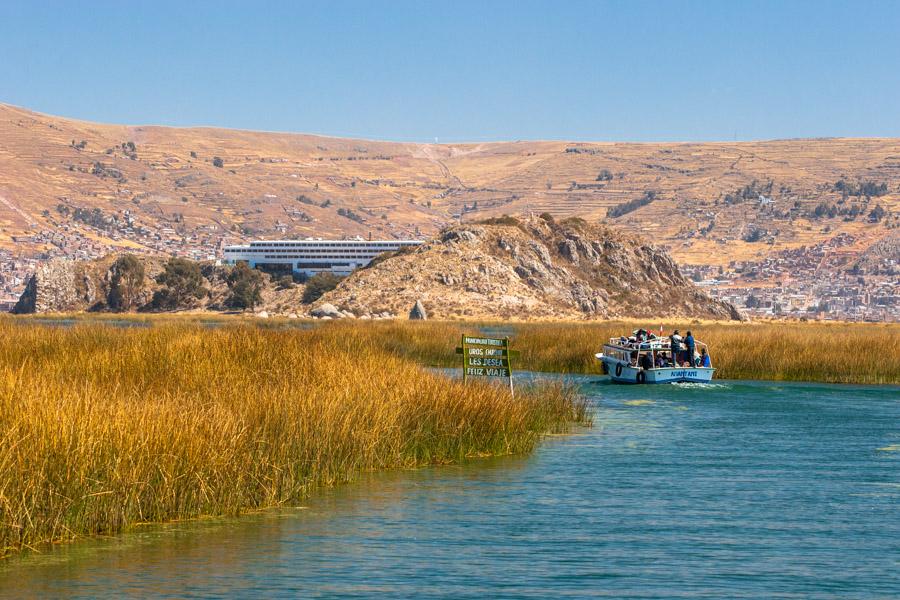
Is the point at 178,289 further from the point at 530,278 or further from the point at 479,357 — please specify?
the point at 479,357

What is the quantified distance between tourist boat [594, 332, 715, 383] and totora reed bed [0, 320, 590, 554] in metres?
15.8

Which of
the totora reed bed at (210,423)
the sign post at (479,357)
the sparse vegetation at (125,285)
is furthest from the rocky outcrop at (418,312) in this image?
the sign post at (479,357)

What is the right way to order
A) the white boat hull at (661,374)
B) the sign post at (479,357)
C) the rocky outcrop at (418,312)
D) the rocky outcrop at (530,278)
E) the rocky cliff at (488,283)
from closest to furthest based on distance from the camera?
the sign post at (479,357)
the white boat hull at (661,374)
the rocky outcrop at (418,312)
the rocky cliff at (488,283)
the rocky outcrop at (530,278)

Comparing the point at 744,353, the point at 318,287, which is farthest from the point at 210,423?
the point at 318,287

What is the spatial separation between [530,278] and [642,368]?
99.1m

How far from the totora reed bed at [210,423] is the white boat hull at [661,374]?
1565cm


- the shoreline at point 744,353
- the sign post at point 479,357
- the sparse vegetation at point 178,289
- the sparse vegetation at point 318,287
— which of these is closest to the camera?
the sign post at point 479,357

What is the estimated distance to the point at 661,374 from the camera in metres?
50.9

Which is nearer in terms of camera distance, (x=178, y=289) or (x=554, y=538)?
(x=554, y=538)

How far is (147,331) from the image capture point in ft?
126

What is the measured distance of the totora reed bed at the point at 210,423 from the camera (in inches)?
668

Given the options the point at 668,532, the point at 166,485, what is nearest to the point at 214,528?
the point at 166,485

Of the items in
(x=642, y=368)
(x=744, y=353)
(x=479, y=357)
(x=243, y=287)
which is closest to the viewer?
(x=479, y=357)

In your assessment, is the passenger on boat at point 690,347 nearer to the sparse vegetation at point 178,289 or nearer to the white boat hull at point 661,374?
the white boat hull at point 661,374
